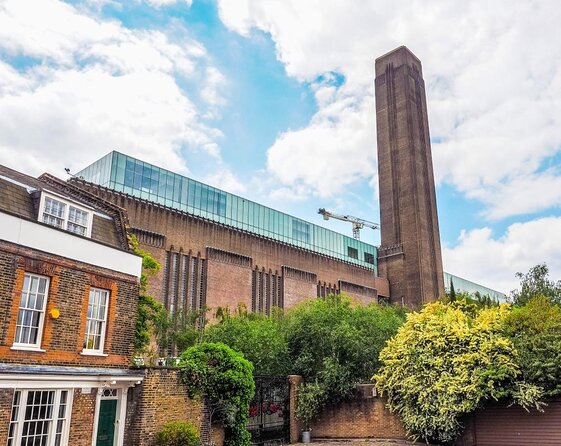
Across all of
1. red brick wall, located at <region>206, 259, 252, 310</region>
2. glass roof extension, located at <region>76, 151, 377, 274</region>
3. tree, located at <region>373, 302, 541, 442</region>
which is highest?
→ glass roof extension, located at <region>76, 151, 377, 274</region>

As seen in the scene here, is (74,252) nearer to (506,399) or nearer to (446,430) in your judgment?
(446,430)

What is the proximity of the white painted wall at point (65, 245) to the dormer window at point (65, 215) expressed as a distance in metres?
0.63

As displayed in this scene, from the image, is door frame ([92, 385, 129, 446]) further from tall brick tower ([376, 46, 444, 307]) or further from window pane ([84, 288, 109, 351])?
tall brick tower ([376, 46, 444, 307])

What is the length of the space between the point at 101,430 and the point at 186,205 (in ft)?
107

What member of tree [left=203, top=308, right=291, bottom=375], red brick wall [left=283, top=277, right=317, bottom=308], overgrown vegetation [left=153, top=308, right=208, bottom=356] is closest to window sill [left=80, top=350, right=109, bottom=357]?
tree [left=203, top=308, right=291, bottom=375]

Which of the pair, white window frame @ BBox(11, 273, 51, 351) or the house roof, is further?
the house roof

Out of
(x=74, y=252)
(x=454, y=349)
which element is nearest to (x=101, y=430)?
(x=74, y=252)

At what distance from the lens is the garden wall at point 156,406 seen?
14680 mm

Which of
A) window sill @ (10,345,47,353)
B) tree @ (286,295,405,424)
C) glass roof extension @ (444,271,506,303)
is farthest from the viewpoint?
glass roof extension @ (444,271,506,303)

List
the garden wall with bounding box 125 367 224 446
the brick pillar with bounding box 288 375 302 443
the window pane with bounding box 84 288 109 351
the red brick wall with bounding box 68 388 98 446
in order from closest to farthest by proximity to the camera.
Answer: the red brick wall with bounding box 68 388 98 446 < the window pane with bounding box 84 288 109 351 < the garden wall with bounding box 125 367 224 446 < the brick pillar with bounding box 288 375 302 443

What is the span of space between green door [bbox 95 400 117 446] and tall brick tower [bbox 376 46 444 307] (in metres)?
52.8

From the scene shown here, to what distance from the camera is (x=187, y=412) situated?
1614cm

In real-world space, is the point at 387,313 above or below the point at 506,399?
above

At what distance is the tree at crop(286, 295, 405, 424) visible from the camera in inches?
885
